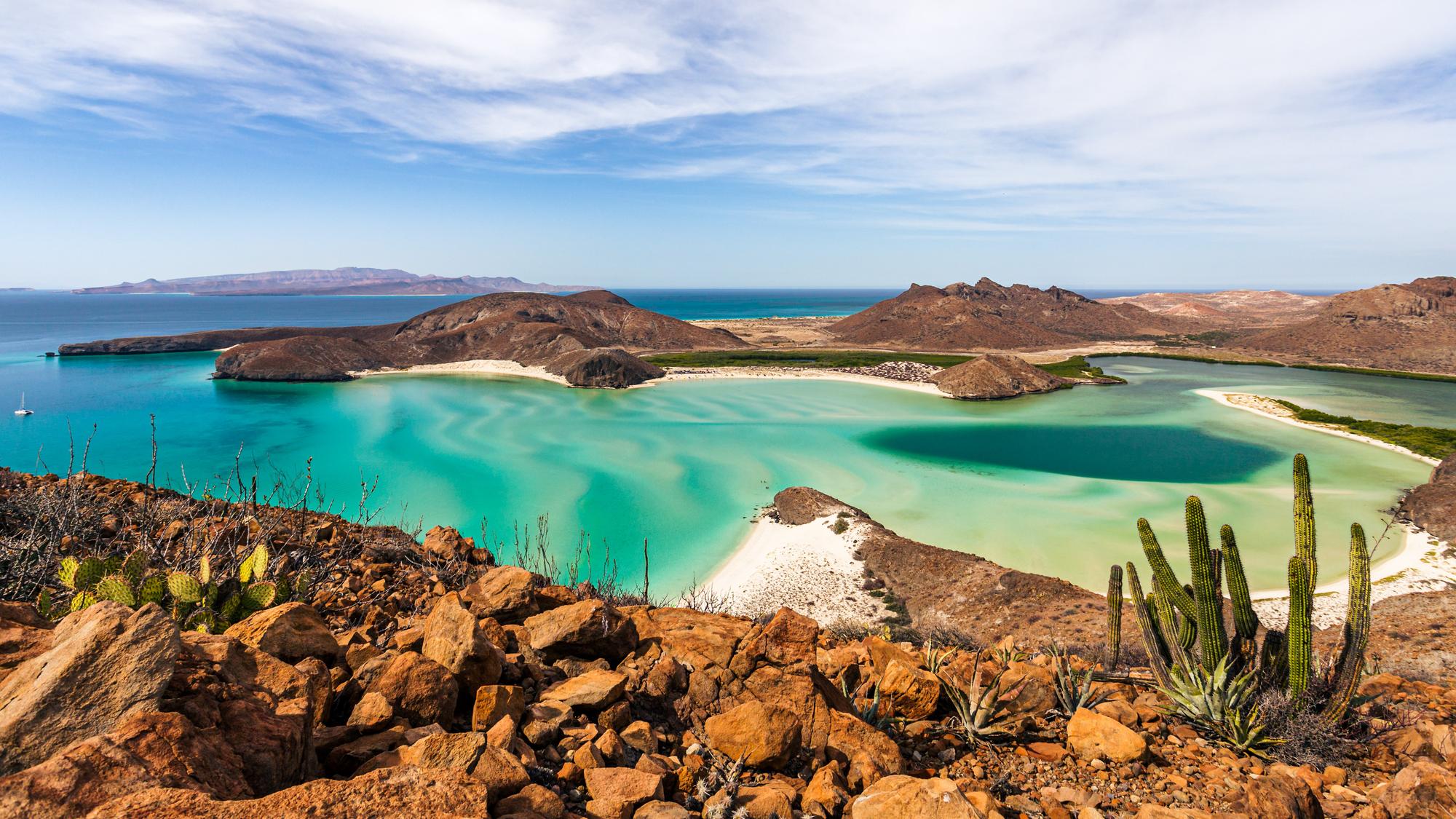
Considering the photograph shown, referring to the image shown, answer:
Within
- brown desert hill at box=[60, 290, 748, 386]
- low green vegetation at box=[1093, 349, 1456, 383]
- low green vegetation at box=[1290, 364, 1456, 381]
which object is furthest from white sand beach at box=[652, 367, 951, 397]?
low green vegetation at box=[1290, 364, 1456, 381]

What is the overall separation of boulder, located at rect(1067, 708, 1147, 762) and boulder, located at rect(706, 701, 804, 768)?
216 centimetres

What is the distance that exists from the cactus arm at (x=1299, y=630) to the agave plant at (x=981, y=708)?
2611 millimetres

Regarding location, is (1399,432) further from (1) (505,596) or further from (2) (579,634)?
(1) (505,596)

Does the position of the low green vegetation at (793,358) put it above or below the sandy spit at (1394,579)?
above

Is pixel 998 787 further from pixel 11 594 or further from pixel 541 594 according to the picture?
pixel 11 594

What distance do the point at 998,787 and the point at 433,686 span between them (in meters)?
3.51

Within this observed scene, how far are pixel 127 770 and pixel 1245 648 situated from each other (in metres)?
8.11

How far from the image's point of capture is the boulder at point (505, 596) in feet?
17.4

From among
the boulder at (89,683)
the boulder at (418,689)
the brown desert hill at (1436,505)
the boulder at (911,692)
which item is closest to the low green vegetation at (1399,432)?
the brown desert hill at (1436,505)

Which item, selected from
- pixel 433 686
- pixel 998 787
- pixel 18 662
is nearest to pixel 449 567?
pixel 433 686

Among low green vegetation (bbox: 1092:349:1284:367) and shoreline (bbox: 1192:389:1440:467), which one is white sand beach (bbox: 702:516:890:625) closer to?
shoreline (bbox: 1192:389:1440:467)

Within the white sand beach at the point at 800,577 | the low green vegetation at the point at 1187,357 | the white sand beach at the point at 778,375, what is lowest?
the white sand beach at the point at 800,577

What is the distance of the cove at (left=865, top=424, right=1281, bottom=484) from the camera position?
2975 centimetres

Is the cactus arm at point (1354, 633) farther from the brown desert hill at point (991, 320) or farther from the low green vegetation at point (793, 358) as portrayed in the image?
the brown desert hill at point (991, 320)
